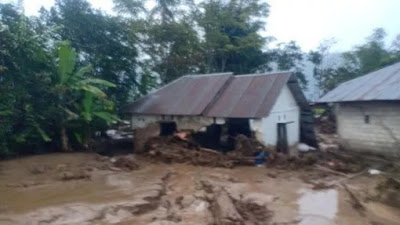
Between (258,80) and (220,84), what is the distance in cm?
168

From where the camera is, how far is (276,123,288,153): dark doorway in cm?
1531

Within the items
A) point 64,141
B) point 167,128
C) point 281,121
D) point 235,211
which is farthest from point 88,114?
point 235,211

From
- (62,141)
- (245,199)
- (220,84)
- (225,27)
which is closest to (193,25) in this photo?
(225,27)

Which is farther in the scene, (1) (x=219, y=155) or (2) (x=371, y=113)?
(2) (x=371, y=113)

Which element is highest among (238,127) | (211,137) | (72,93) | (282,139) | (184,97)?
(72,93)

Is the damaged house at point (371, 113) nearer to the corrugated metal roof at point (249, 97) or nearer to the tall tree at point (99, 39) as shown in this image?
the corrugated metal roof at point (249, 97)

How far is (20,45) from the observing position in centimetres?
1355

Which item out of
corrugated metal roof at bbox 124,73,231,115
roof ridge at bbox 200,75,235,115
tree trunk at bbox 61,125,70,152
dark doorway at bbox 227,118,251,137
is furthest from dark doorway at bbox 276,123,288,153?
tree trunk at bbox 61,125,70,152

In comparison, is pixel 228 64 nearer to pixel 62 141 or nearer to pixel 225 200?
pixel 62 141

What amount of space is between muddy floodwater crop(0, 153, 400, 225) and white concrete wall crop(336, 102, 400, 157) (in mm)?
2559

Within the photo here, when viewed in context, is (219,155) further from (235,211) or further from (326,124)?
(326,124)

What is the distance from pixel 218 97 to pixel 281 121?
2.78 m

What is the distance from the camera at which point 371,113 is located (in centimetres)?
1402

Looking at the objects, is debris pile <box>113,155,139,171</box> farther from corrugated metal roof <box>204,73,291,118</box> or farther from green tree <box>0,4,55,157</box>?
corrugated metal roof <box>204,73,291,118</box>
